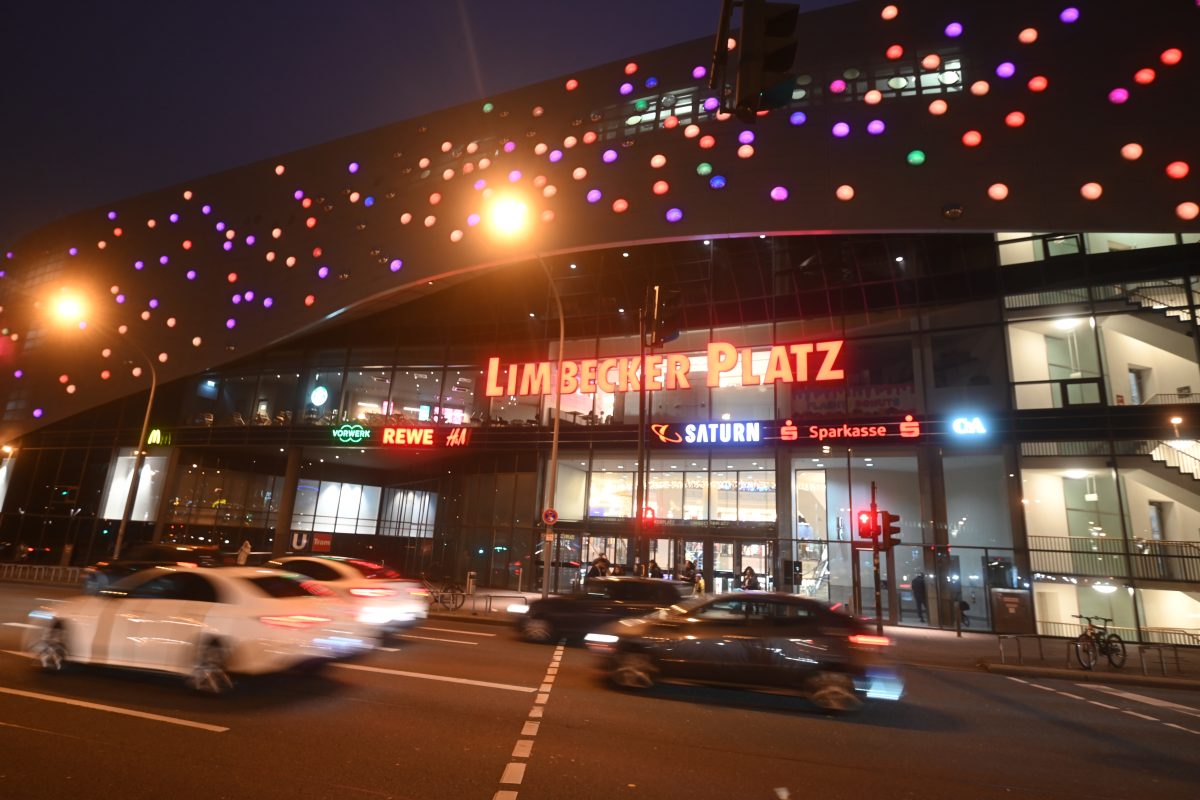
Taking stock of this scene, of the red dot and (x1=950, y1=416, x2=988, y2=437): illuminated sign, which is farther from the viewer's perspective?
(x1=950, y1=416, x2=988, y2=437): illuminated sign

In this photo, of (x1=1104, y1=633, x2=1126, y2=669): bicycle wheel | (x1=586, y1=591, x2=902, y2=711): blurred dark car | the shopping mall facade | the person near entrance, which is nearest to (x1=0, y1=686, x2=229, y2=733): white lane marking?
(x1=586, y1=591, x2=902, y2=711): blurred dark car

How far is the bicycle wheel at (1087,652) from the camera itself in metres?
13.7

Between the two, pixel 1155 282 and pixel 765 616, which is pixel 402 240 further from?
pixel 1155 282

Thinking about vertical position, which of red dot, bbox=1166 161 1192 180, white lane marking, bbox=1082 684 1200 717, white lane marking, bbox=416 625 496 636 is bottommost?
white lane marking, bbox=416 625 496 636

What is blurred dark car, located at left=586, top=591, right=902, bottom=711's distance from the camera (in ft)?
28.6

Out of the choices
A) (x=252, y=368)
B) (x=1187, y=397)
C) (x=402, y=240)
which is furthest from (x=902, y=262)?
(x=252, y=368)

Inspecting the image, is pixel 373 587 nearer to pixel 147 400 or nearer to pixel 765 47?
pixel 765 47

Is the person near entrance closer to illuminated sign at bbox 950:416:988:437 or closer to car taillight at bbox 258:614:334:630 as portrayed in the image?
illuminated sign at bbox 950:416:988:437

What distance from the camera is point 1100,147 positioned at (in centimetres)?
1925

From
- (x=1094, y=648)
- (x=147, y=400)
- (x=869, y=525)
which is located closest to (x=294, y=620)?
(x=869, y=525)

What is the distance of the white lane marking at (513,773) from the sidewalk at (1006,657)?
9.75m

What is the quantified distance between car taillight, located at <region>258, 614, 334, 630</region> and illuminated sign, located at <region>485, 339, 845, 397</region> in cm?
1423

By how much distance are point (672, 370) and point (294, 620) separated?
1839 cm

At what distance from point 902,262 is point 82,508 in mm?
41896
